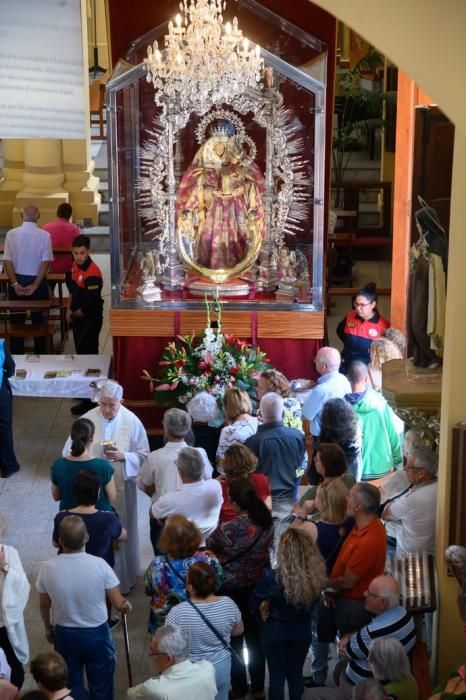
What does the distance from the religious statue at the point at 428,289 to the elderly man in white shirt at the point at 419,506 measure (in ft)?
1.74

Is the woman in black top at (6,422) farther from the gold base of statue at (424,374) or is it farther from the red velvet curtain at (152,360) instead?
the gold base of statue at (424,374)

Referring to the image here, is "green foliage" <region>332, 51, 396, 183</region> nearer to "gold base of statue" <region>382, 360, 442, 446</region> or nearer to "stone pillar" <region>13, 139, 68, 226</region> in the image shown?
"stone pillar" <region>13, 139, 68, 226</region>

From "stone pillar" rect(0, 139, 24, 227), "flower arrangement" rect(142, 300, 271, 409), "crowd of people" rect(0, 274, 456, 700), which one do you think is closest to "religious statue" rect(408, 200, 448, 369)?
"crowd of people" rect(0, 274, 456, 700)

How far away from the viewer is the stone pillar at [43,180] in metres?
15.7

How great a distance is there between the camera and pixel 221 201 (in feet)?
34.0

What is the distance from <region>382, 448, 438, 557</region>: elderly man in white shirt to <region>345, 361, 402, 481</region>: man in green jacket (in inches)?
54.7

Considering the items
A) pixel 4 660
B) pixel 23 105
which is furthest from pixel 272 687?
pixel 23 105

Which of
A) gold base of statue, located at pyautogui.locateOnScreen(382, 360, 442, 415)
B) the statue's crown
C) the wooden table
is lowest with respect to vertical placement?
the wooden table

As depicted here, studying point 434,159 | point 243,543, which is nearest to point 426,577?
point 243,543

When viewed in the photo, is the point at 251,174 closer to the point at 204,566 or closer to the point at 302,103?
the point at 302,103

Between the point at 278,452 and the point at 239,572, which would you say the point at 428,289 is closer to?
the point at 278,452

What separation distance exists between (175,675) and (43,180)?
11444mm

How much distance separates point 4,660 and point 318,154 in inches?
216

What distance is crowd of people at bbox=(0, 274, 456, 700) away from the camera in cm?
561
